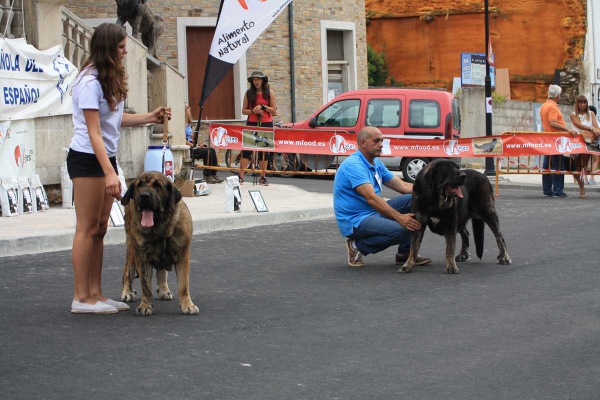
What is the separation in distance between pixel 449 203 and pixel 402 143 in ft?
39.9

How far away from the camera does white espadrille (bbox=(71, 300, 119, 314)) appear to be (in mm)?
7680

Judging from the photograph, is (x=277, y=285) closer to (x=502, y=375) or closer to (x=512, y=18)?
(x=502, y=375)

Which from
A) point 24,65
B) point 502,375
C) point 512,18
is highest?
point 512,18

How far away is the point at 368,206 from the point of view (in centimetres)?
1045

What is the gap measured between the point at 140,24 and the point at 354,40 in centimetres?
1263

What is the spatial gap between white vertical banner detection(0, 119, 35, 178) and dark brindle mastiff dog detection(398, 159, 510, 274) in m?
6.96

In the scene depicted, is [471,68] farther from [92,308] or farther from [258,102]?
[92,308]

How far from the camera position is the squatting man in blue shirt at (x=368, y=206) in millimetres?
10117

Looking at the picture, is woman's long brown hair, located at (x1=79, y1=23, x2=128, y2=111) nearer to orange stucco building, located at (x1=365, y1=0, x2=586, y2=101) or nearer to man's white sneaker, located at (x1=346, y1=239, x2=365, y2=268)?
man's white sneaker, located at (x1=346, y1=239, x2=365, y2=268)

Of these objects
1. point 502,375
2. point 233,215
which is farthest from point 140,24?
point 502,375

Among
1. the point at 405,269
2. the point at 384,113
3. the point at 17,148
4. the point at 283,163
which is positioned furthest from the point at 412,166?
the point at 405,269

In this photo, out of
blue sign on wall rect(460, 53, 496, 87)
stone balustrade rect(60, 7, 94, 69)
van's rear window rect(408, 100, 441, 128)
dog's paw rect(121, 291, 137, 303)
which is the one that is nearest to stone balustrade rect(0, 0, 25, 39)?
stone balustrade rect(60, 7, 94, 69)

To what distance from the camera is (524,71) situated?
40.7 meters

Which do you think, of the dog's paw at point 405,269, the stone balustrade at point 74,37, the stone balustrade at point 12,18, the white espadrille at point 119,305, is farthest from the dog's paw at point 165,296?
the stone balustrade at point 74,37
